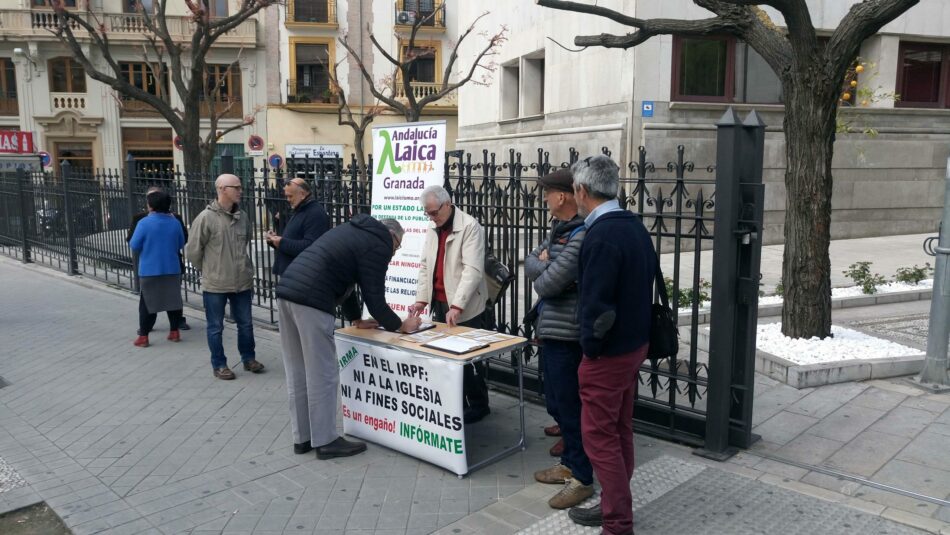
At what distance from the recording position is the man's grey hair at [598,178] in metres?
3.72

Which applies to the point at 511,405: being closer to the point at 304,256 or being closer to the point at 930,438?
the point at 304,256

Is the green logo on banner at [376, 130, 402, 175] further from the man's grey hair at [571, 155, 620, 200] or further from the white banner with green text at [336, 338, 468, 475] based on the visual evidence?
the man's grey hair at [571, 155, 620, 200]

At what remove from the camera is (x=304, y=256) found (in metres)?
4.80

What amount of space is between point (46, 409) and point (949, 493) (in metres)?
6.62

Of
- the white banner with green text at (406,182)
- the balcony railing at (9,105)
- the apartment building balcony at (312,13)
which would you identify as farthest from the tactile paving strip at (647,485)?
the balcony railing at (9,105)

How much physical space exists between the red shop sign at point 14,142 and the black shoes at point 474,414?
791 inches

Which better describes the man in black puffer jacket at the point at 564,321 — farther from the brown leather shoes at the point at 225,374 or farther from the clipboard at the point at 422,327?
the brown leather shoes at the point at 225,374

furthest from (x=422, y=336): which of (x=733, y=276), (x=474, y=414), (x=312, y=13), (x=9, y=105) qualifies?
(x=9, y=105)

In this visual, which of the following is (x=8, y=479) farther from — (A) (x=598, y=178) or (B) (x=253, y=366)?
(A) (x=598, y=178)

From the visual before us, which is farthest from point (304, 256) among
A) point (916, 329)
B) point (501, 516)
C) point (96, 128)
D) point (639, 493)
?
point (96, 128)

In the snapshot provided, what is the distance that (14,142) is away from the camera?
68.7 ft

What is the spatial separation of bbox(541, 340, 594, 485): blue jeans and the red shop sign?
839 inches

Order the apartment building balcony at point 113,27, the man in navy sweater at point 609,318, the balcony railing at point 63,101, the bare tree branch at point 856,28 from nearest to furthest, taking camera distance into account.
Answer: the man in navy sweater at point 609,318 < the bare tree branch at point 856,28 < the apartment building balcony at point 113,27 < the balcony railing at point 63,101

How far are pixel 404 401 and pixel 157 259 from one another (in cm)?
450
